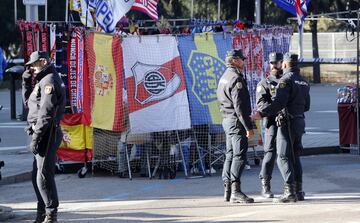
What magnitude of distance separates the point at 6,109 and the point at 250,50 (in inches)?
577

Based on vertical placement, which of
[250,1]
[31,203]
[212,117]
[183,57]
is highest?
[250,1]

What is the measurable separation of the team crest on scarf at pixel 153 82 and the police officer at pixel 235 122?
2420 millimetres

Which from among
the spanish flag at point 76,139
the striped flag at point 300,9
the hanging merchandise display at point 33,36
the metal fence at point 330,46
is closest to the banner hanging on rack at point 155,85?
the spanish flag at point 76,139

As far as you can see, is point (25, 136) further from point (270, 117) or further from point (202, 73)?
point (270, 117)

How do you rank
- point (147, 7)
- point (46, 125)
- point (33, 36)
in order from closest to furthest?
point (46, 125), point (33, 36), point (147, 7)

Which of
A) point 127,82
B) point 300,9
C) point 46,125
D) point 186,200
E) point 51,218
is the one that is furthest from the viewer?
point 300,9

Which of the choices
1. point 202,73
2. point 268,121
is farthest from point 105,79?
point 268,121

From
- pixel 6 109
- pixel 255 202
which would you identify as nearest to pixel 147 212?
pixel 255 202

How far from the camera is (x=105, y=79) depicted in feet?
43.2

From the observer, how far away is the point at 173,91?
13.3 m

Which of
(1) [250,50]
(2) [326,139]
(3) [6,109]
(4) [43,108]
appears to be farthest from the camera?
(3) [6,109]

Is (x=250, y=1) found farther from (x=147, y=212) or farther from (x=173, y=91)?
(x=147, y=212)

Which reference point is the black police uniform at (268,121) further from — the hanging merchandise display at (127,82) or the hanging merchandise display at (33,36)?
the hanging merchandise display at (33,36)

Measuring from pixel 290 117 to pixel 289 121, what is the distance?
2.2 inches
